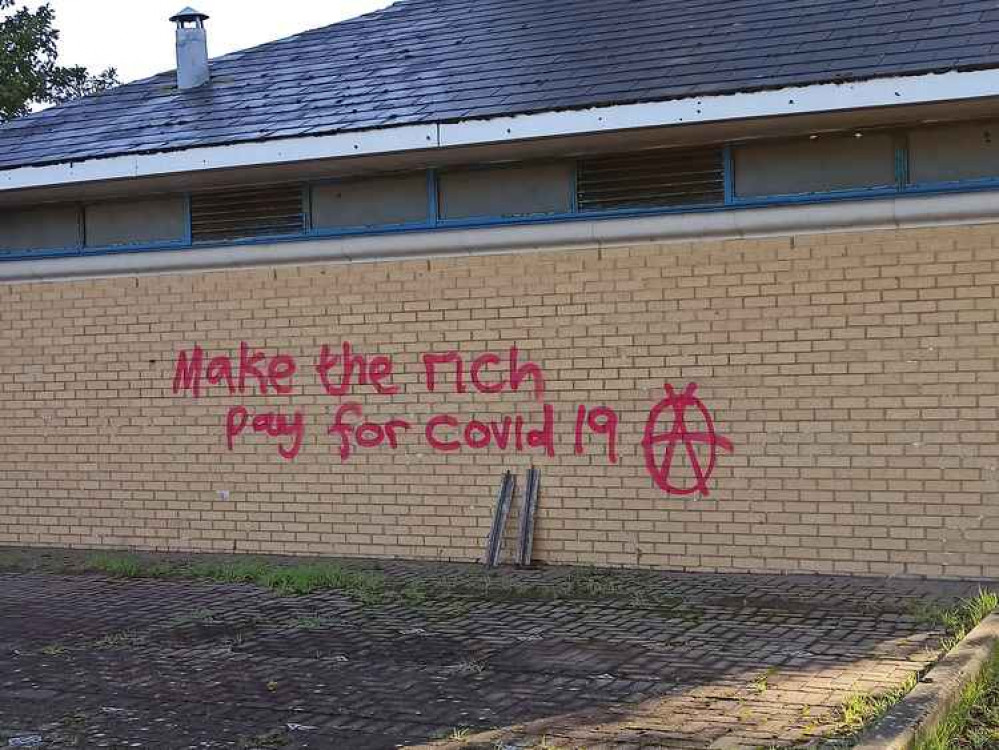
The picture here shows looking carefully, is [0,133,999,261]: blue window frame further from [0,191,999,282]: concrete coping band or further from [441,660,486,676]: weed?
[441,660,486,676]: weed

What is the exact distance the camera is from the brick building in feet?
30.9

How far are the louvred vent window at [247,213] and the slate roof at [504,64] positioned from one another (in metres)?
0.63

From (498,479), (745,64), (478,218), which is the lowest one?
(498,479)

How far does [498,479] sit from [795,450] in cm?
237

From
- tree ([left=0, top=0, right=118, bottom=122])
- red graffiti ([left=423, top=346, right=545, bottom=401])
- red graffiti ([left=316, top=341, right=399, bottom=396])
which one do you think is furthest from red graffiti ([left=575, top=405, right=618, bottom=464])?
tree ([left=0, top=0, right=118, bottom=122])

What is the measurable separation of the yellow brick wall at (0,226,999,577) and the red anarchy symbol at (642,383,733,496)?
45 mm

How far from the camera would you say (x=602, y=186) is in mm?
10500

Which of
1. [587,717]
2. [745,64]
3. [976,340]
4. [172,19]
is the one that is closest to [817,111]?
[745,64]

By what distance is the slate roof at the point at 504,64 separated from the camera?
9.39 m

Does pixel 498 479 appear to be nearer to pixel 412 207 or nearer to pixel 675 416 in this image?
pixel 675 416

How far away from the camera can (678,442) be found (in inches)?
404

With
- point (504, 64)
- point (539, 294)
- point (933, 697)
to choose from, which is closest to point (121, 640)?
point (539, 294)

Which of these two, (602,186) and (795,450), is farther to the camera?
(602,186)

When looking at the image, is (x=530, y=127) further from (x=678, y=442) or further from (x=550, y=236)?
(x=678, y=442)
